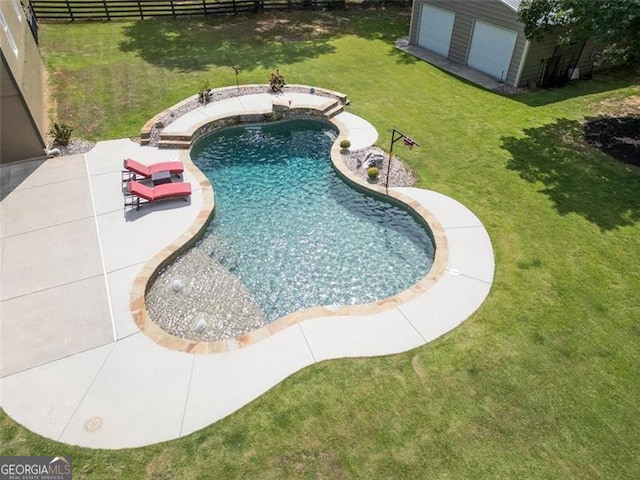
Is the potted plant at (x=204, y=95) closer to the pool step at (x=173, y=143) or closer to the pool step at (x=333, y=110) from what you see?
the pool step at (x=173, y=143)

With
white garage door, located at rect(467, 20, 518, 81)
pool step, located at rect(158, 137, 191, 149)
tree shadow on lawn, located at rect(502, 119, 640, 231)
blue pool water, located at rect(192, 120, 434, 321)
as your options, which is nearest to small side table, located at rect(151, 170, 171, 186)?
blue pool water, located at rect(192, 120, 434, 321)

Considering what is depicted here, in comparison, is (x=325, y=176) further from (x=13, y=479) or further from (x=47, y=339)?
(x=13, y=479)

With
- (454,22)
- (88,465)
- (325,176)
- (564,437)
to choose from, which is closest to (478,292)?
(564,437)

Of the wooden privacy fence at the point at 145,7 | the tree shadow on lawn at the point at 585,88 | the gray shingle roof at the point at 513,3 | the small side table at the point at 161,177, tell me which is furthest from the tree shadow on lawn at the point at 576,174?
the wooden privacy fence at the point at 145,7

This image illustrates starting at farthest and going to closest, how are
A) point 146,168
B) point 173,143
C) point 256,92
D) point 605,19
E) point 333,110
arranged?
point 256,92 → point 333,110 → point 173,143 → point 146,168 → point 605,19

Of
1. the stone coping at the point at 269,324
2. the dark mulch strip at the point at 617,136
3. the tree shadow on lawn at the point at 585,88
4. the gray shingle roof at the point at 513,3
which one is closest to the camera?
the stone coping at the point at 269,324

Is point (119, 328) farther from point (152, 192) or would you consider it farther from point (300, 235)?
point (300, 235)

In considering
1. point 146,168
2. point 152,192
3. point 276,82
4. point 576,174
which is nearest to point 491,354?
point 576,174
